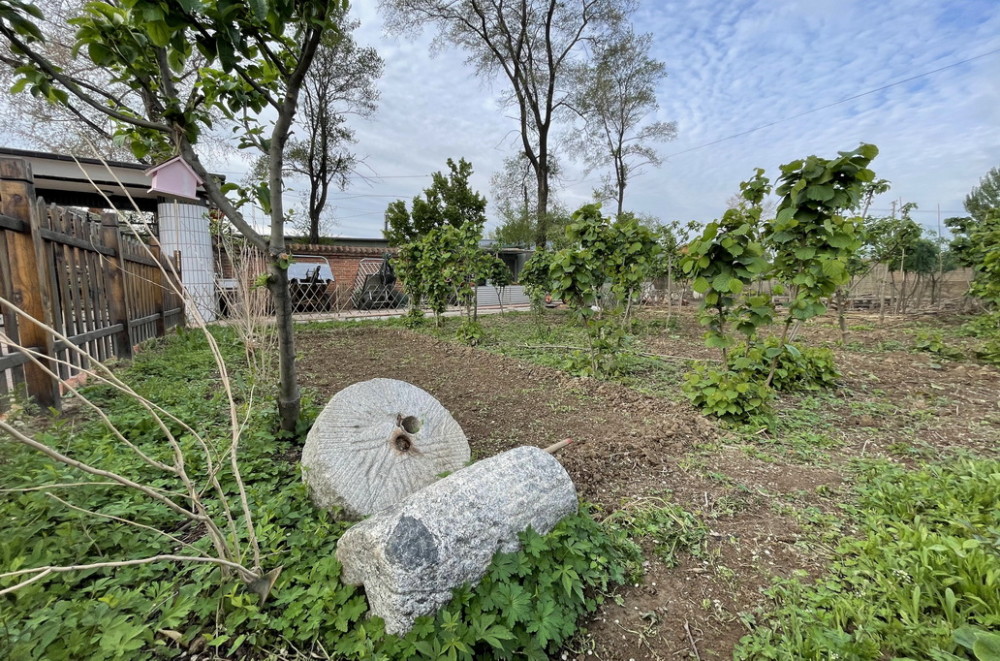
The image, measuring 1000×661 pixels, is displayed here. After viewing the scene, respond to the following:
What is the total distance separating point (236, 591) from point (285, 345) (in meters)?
1.38

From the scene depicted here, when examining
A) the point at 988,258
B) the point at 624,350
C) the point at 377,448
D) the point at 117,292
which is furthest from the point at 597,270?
the point at 988,258

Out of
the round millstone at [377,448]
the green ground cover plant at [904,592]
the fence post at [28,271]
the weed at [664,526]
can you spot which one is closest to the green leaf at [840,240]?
the green ground cover plant at [904,592]

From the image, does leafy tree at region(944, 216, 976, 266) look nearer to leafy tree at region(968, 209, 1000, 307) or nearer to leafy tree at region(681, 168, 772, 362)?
leafy tree at region(968, 209, 1000, 307)

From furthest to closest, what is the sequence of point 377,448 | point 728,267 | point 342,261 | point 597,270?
point 342,261
point 597,270
point 728,267
point 377,448

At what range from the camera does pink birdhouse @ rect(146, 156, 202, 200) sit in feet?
5.94

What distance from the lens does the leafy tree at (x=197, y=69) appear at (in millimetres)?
1461

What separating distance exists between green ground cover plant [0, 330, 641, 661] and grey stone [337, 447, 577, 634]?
0.05 meters

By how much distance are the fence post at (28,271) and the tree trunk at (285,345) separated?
161 cm

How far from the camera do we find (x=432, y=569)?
4.43 ft

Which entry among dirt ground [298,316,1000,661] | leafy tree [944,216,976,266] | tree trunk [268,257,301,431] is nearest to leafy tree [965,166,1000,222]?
leafy tree [944,216,976,266]

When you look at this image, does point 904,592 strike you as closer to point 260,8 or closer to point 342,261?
point 260,8

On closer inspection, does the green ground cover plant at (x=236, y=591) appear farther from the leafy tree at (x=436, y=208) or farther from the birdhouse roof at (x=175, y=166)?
the leafy tree at (x=436, y=208)

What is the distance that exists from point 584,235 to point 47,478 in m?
4.80

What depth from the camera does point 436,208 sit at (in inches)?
654
